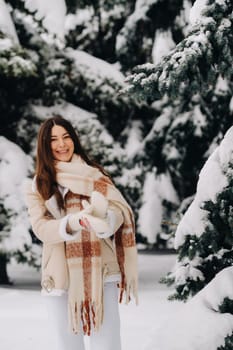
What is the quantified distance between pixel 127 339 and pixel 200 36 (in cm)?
353

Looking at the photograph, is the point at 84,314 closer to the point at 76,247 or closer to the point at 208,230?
the point at 76,247

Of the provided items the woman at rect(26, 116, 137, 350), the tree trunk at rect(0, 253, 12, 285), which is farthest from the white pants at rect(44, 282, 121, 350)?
the tree trunk at rect(0, 253, 12, 285)

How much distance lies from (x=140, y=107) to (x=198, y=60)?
25.7ft

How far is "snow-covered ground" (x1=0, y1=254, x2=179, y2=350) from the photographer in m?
7.07

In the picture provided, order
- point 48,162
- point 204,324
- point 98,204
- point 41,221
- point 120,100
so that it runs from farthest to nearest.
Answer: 1. point 120,100
2. point 204,324
3. point 48,162
4. point 41,221
5. point 98,204

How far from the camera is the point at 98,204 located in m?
3.79

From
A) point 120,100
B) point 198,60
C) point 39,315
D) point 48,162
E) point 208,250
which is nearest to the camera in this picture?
point 48,162

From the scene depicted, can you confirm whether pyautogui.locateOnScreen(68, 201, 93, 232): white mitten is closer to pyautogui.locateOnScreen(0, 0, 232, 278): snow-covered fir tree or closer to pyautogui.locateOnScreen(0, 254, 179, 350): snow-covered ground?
pyautogui.locateOnScreen(0, 254, 179, 350): snow-covered ground

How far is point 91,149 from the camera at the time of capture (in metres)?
10.6

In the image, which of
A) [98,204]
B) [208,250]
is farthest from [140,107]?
[98,204]

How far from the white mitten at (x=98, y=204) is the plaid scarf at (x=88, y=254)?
23 centimetres

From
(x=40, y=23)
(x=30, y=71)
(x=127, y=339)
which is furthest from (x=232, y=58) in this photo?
(x=40, y=23)

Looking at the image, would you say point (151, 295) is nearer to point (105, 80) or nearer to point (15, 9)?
point (105, 80)

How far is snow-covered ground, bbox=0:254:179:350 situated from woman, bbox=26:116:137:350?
54.2 inches
